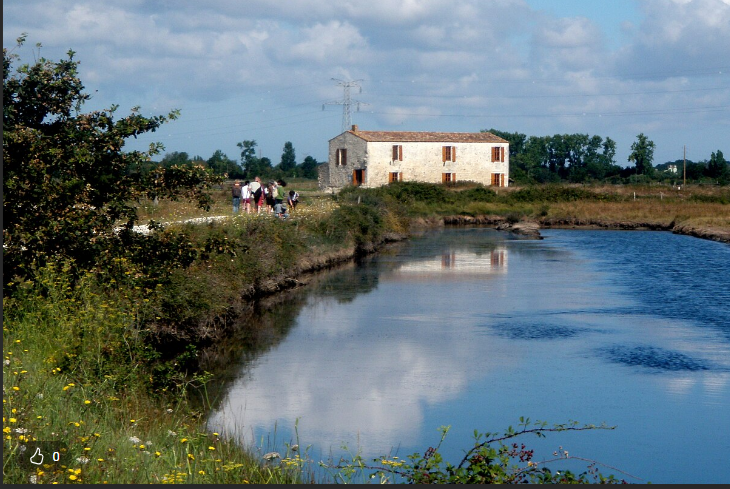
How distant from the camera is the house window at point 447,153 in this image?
74062 mm

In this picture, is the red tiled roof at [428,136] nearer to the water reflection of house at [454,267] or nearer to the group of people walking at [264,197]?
the water reflection of house at [454,267]

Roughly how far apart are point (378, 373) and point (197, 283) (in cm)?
403

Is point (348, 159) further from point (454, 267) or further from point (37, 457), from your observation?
point (37, 457)

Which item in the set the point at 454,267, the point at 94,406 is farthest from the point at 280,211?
the point at 94,406

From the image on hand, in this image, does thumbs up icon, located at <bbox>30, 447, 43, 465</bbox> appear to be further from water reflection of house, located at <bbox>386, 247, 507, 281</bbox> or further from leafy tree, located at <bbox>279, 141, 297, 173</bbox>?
leafy tree, located at <bbox>279, 141, 297, 173</bbox>

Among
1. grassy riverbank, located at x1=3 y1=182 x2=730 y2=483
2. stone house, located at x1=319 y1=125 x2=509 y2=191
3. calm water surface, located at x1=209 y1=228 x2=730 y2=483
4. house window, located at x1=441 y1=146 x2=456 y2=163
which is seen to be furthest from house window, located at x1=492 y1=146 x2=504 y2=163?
grassy riverbank, located at x1=3 y1=182 x2=730 y2=483

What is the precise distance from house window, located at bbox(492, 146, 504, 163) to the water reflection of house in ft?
119

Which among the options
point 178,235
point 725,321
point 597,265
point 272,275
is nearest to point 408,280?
point 272,275

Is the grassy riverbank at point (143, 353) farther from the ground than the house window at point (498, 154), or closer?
closer

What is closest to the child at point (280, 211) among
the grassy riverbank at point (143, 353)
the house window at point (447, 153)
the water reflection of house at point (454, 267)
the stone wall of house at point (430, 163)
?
the grassy riverbank at point (143, 353)

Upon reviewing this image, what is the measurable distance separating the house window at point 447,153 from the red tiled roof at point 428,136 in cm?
64

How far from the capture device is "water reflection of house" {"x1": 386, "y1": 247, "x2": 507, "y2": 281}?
31.3 metres

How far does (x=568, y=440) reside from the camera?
1199 centimetres

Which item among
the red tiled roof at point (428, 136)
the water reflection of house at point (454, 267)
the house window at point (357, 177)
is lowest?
the water reflection of house at point (454, 267)
